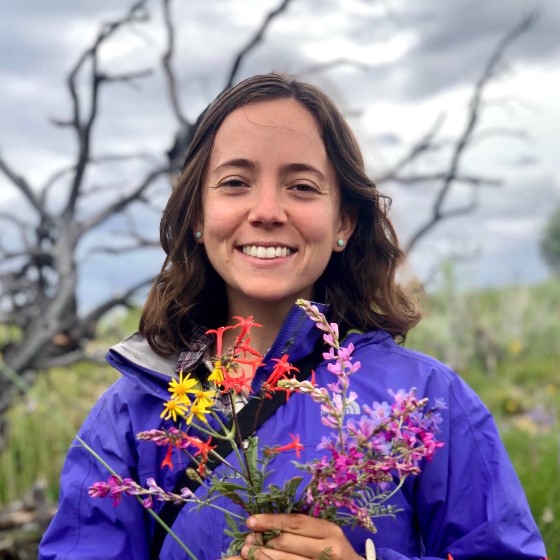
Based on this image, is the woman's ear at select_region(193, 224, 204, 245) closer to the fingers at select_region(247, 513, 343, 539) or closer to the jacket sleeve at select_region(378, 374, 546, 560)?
the jacket sleeve at select_region(378, 374, 546, 560)

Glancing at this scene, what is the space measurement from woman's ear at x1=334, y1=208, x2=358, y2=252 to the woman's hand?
0.93m

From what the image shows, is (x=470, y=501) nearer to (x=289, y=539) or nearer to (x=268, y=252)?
(x=289, y=539)

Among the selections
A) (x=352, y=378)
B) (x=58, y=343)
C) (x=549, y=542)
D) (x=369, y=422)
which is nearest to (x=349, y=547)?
(x=369, y=422)

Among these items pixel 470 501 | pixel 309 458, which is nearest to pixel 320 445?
pixel 309 458

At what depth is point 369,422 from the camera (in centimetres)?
178

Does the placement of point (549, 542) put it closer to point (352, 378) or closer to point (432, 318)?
point (352, 378)

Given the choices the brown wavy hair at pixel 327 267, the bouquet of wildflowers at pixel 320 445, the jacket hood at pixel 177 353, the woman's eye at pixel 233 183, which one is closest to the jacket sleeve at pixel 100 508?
the jacket hood at pixel 177 353

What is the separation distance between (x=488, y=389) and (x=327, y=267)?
23.5 ft

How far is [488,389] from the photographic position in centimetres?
942

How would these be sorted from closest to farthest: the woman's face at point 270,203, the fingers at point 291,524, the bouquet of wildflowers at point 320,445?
the bouquet of wildflowers at point 320,445, the fingers at point 291,524, the woman's face at point 270,203

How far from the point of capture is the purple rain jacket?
2.21 m

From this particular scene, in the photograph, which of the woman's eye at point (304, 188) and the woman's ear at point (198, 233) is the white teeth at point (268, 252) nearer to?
the woman's eye at point (304, 188)

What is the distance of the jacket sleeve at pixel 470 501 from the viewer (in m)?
2.22

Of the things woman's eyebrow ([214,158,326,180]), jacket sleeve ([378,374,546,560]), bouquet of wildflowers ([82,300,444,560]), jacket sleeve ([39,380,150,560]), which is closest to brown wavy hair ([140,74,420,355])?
woman's eyebrow ([214,158,326,180])
